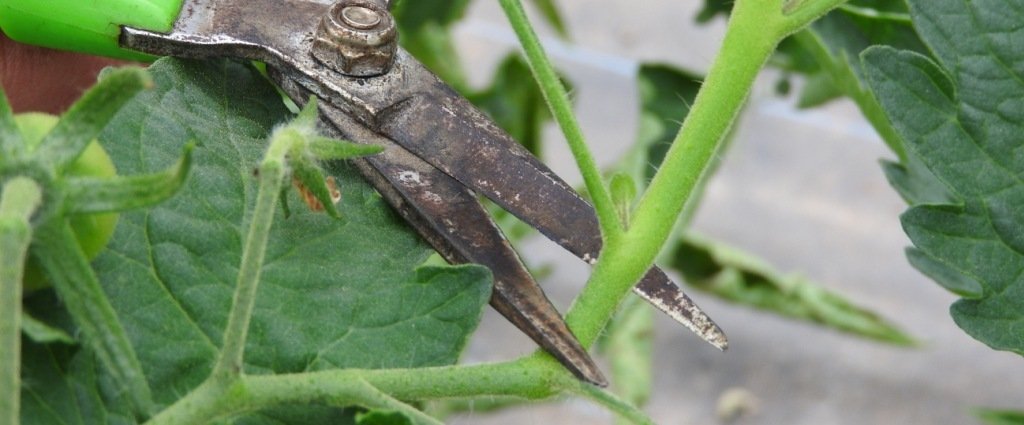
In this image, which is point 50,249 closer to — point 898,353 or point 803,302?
point 803,302

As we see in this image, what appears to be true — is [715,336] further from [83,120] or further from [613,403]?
[83,120]

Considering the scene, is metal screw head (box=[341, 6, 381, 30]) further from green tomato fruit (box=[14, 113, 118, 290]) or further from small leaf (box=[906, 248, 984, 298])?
small leaf (box=[906, 248, 984, 298])

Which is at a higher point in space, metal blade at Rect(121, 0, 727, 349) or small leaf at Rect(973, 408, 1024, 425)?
metal blade at Rect(121, 0, 727, 349)

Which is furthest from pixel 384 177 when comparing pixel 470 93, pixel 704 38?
pixel 704 38

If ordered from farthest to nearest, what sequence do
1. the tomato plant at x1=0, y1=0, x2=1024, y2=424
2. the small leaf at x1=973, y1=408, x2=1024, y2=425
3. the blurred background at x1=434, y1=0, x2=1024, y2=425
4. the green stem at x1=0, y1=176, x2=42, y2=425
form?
the blurred background at x1=434, y1=0, x2=1024, y2=425
the small leaf at x1=973, y1=408, x2=1024, y2=425
the tomato plant at x1=0, y1=0, x2=1024, y2=424
the green stem at x1=0, y1=176, x2=42, y2=425

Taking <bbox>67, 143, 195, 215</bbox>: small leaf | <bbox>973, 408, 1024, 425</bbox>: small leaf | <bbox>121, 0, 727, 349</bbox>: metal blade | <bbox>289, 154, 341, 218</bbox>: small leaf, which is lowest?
<bbox>973, 408, 1024, 425</bbox>: small leaf

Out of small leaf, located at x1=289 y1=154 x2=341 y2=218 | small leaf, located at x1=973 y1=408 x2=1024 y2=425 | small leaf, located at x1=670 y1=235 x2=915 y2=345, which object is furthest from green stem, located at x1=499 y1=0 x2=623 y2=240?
small leaf, located at x1=670 y1=235 x2=915 y2=345

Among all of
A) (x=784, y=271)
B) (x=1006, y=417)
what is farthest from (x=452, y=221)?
(x=784, y=271)

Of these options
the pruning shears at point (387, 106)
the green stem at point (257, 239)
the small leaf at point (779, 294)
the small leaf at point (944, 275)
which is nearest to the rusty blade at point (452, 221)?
the pruning shears at point (387, 106)
